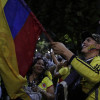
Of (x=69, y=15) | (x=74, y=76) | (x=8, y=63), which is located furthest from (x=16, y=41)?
(x=69, y=15)

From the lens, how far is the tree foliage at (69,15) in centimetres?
529

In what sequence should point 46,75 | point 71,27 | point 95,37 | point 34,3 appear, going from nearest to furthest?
point 95,37 < point 46,75 < point 71,27 < point 34,3

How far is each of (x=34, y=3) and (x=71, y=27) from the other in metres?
1.15

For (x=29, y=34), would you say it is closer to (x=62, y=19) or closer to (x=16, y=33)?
(x=16, y=33)

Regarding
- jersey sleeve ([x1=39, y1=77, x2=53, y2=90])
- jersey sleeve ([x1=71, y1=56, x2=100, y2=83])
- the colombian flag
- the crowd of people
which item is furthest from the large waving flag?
jersey sleeve ([x1=39, y1=77, x2=53, y2=90])

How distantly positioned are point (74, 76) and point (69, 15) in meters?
2.23

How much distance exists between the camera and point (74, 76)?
132 inches

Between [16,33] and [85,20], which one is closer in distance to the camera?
[16,33]

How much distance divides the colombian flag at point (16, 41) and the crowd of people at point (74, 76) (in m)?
0.35

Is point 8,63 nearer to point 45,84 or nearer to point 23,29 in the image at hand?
point 23,29

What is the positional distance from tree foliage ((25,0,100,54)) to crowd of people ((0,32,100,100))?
1.07 metres

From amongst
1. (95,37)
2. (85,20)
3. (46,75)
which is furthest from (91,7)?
(95,37)

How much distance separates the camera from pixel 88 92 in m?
3.15

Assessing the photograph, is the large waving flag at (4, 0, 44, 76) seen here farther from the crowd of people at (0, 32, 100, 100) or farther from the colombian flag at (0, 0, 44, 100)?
the crowd of people at (0, 32, 100, 100)
